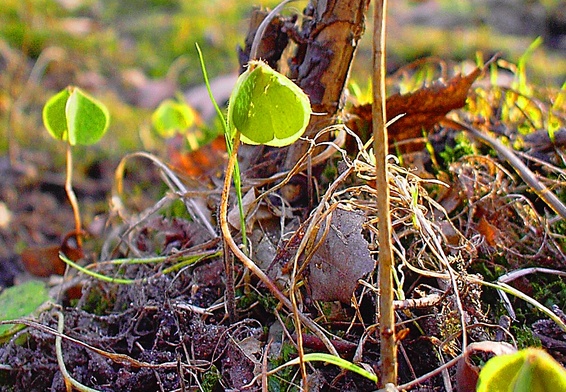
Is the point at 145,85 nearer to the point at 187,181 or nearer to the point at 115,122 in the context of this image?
the point at 115,122

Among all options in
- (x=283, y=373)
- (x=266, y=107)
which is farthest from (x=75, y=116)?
(x=283, y=373)

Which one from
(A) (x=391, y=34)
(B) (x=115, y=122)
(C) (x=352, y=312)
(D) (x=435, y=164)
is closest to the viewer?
(C) (x=352, y=312)

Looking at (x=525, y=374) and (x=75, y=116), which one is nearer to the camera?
(x=525, y=374)

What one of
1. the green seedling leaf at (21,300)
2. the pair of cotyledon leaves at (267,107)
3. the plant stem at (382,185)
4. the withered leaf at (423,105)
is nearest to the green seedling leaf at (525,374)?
the plant stem at (382,185)

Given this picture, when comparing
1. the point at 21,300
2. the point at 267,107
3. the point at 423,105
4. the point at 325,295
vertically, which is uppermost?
the point at 267,107

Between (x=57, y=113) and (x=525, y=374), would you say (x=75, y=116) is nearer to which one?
(x=57, y=113)

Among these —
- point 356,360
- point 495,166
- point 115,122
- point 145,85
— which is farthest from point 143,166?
point 356,360

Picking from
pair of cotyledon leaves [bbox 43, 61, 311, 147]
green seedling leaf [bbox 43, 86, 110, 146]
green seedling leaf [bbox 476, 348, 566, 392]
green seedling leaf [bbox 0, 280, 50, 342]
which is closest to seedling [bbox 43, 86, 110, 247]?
green seedling leaf [bbox 43, 86, 110, 146]
